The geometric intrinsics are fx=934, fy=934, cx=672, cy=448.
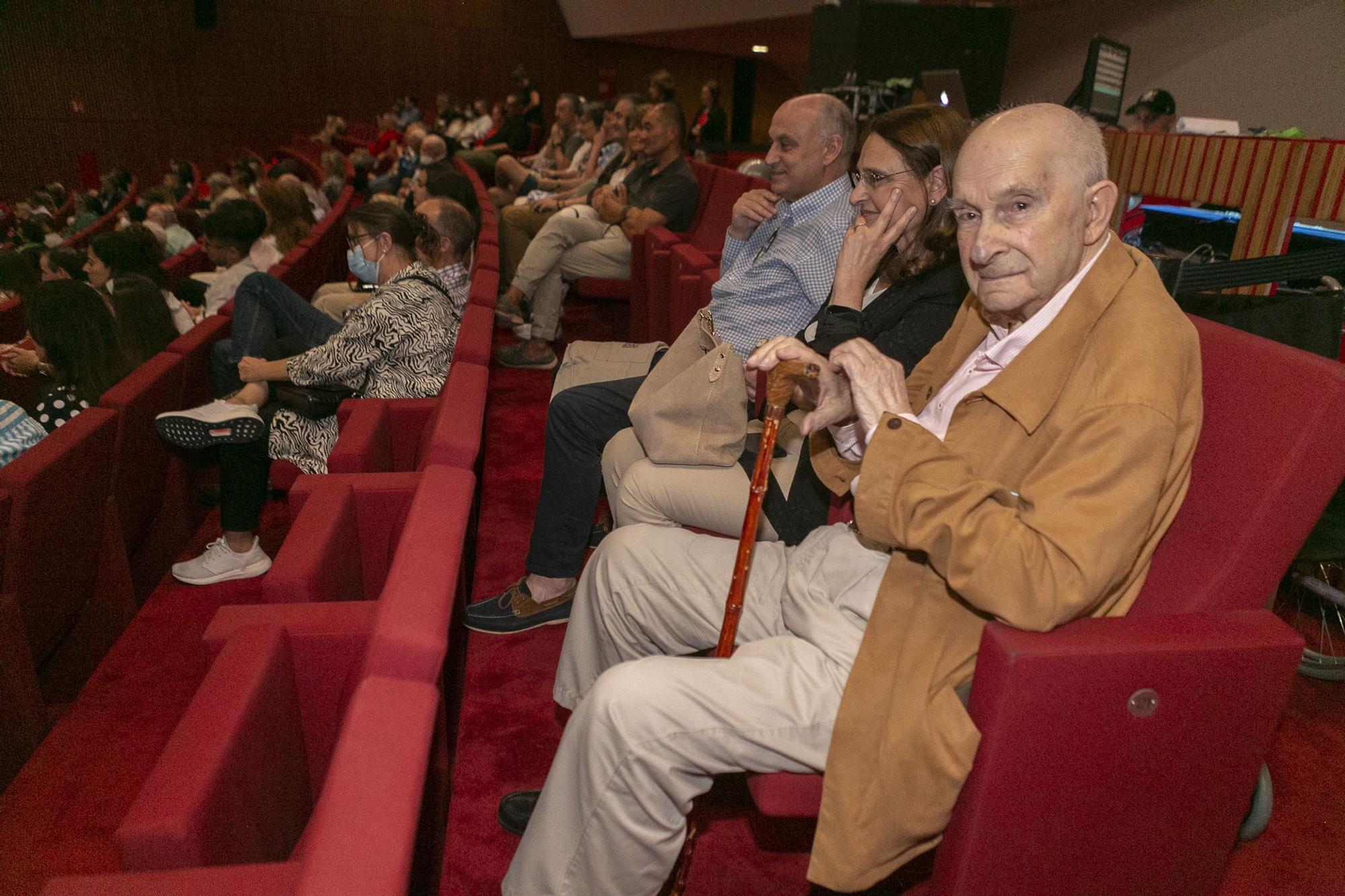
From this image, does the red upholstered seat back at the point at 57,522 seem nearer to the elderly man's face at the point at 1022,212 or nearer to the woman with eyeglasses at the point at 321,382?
the woman with eyeglasses at the point at 321,382

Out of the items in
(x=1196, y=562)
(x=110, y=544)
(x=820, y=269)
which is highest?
(x=820, y=269)

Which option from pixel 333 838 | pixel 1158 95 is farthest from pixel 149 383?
pixel 1158 95

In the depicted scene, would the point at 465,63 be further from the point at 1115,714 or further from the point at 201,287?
the point at 1115,714

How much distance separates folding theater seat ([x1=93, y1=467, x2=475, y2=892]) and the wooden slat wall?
9.00 feet

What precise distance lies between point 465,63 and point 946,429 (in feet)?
45.2

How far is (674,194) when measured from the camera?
3846 mm

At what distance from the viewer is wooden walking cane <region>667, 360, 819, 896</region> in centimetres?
125

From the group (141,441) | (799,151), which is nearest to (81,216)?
(141,441)

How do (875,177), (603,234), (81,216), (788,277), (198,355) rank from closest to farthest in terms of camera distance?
(875,177), (788,277), (198,355), (603,234), (81,216)

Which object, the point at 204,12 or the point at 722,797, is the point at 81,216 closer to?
the point at 204,12

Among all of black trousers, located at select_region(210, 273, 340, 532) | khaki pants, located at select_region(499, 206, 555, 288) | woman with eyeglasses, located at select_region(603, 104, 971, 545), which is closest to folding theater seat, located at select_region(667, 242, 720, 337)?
woman with eyeglasses, located at select_region(603, 104, 971, 545)

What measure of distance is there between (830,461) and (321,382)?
144 centimetres

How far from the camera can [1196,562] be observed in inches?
42.4

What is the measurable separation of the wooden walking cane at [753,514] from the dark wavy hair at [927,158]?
493mm
